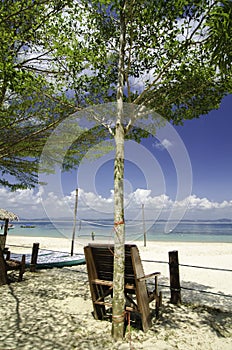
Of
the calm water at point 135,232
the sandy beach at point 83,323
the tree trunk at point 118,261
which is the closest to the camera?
the sandy beach at point 83,323

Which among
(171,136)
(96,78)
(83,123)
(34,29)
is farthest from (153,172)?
(34,29)

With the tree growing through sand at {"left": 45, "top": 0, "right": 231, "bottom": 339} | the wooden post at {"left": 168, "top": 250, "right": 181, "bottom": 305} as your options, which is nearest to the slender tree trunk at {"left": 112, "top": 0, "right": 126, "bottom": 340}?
the tree growing through sand at {"left": 45, "top": 0, "right": 231, "bottom": 339}

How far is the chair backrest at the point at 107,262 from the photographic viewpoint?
12.3 feet

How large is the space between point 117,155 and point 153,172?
2.77 metres

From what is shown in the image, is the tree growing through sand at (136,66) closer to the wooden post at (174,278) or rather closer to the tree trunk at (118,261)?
the tree trunk at (118,261)

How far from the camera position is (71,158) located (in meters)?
8.59

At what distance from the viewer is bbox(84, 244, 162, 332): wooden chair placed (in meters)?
3.72

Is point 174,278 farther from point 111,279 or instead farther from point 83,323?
point 83,323

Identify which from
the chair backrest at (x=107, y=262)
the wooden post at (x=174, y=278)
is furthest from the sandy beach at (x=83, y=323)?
the chair backrest at (x=107, y=262)

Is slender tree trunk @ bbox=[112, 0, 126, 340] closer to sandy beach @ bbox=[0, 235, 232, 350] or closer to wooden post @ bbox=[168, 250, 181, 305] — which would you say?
sandy beach @ bbox=[0, 235, 232, 350]

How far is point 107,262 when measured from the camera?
4.02m

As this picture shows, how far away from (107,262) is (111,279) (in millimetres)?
305

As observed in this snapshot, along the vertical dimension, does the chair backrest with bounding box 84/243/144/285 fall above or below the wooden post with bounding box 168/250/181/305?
above

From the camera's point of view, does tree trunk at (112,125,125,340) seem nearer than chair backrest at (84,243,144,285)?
Yes
